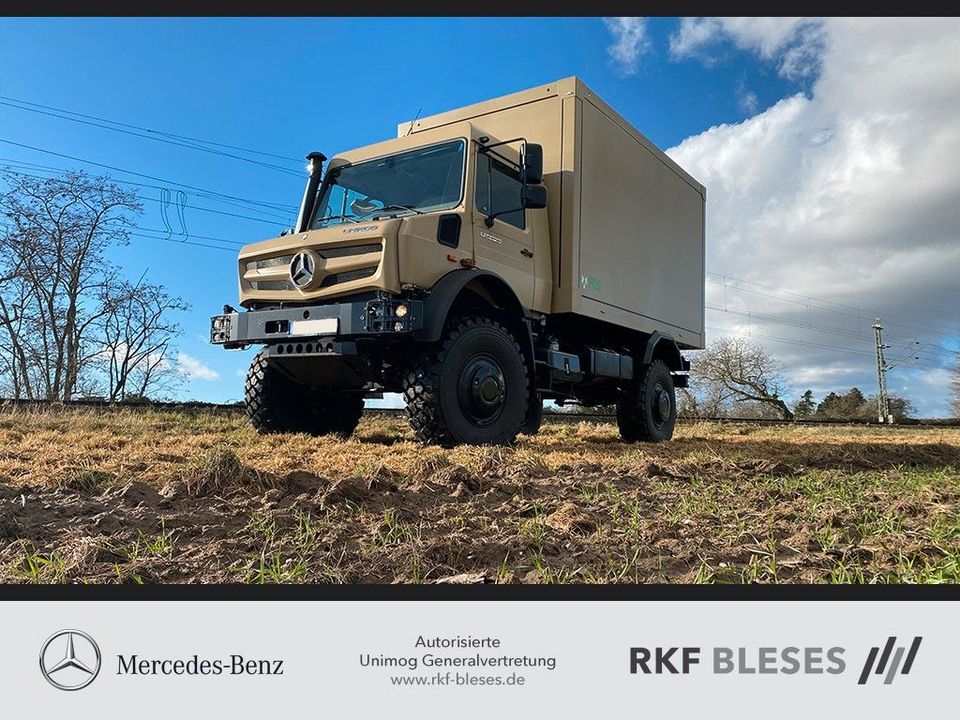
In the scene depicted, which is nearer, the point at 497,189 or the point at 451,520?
the point at 451,520

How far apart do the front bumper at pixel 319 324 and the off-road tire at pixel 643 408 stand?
468 centimetres

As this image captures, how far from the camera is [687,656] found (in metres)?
1.35

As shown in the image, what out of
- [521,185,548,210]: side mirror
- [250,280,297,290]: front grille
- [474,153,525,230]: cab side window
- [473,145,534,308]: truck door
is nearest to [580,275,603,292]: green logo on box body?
[473,145,534,308]: truck door

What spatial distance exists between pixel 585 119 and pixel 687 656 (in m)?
7.04

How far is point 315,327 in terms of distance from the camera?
18.9 ft

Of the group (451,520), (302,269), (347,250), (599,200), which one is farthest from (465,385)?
(599,200)

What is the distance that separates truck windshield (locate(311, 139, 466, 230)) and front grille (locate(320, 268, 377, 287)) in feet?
2.86

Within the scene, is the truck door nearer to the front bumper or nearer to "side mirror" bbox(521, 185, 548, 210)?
"side mirror" bbox(521, 185, 548, 210)

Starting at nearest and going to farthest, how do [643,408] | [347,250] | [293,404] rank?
[347,250] → [293,404] → [643,408]

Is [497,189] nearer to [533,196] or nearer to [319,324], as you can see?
[533,196]

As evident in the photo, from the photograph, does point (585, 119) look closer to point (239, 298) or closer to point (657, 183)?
point (657, 183)

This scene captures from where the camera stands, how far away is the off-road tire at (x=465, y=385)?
5637 millimetres

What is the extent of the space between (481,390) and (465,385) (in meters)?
0.18

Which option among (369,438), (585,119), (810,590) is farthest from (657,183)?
(810,590)
